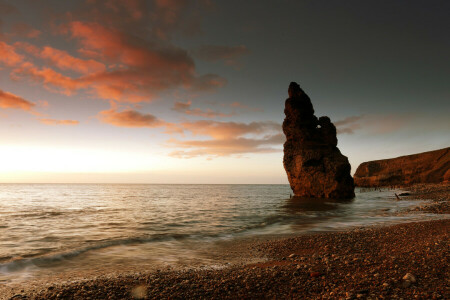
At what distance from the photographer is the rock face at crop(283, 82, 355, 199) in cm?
4797

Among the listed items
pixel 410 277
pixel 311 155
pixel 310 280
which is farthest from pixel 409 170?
pixel 310 280

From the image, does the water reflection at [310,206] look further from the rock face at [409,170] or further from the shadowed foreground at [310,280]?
the rock face at [409,170]

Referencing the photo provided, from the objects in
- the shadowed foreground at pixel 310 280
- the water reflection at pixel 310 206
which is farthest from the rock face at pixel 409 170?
the shadowed foreground at pixel 310 280

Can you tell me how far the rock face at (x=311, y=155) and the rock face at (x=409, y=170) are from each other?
5573 cm

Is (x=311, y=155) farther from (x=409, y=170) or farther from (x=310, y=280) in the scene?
(x=409, y=170)

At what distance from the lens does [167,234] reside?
59.7 ft

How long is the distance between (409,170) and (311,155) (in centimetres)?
7532

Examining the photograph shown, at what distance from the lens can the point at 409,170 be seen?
100062mm

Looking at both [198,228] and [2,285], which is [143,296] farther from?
[198,228]

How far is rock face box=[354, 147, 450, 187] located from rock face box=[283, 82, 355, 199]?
2194 inches

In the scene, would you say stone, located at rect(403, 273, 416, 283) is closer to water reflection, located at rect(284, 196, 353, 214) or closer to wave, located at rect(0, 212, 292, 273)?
wave, located at rect(0, 212, 292, 273)

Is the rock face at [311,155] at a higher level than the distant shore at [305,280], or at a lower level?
higher

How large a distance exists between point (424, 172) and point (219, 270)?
113 m

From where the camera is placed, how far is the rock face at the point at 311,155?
48.0 m
